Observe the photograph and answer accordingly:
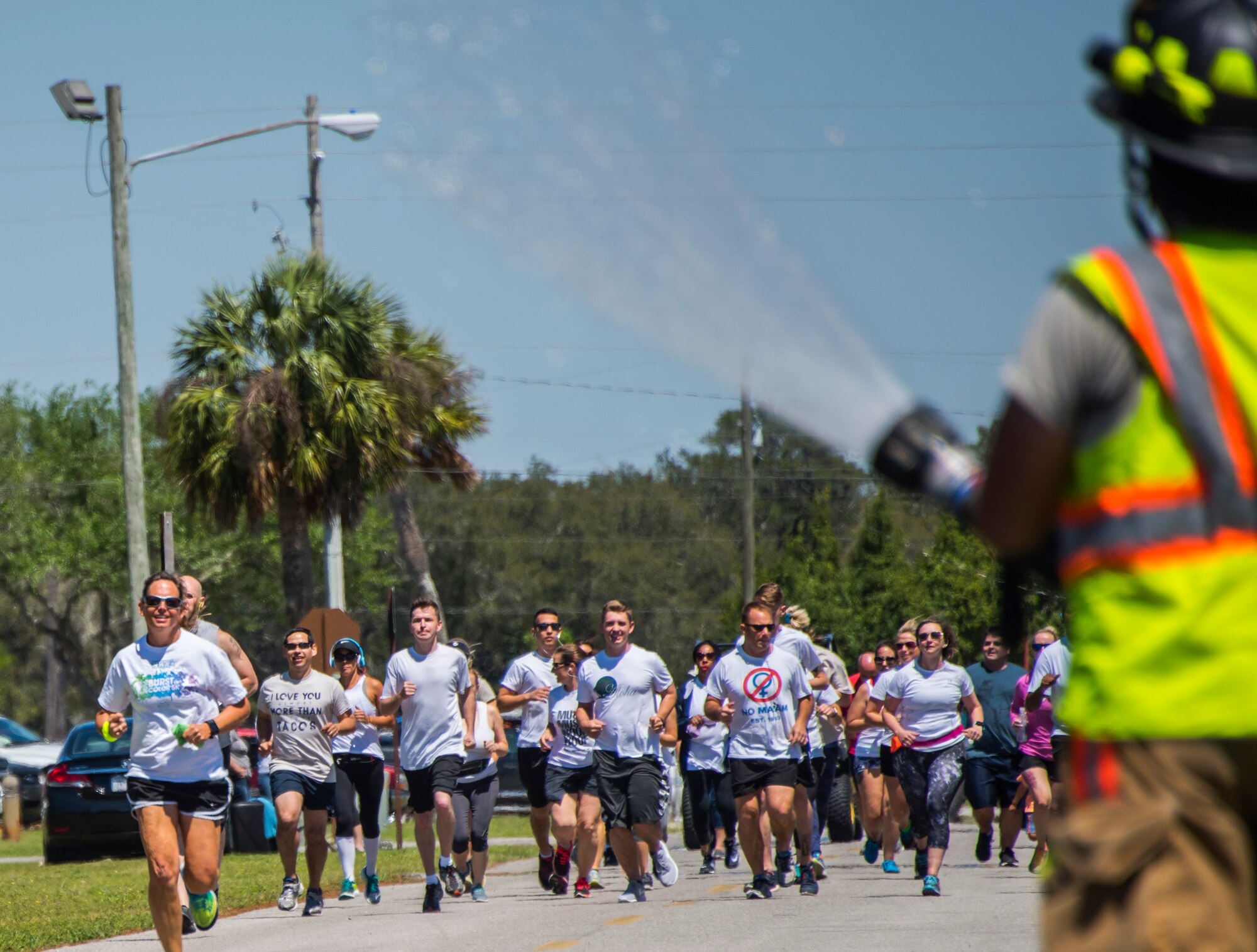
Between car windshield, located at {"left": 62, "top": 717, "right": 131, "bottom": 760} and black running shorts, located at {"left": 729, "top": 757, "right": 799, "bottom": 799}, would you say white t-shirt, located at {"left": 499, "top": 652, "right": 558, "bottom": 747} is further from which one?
car windshield, located at {"left": 62, "top": 717, "right": 131, "bottom": 760}

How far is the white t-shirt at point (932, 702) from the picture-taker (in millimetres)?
14609

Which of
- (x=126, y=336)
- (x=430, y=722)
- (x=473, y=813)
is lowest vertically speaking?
(x=473, y=813)

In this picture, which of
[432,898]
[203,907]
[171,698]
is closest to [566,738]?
[432,898]

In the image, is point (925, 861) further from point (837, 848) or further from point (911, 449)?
point (911, 449)

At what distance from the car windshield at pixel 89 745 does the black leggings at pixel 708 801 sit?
6.45 meters

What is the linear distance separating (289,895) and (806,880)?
385 centimetres

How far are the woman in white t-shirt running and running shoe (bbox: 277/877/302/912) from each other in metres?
4.79

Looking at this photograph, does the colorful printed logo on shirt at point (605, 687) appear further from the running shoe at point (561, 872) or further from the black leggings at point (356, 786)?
the black leggings at point (356, 786)

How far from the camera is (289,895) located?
1314cm

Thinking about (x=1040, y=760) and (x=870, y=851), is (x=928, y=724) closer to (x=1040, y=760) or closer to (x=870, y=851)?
(x=1040, y=760)

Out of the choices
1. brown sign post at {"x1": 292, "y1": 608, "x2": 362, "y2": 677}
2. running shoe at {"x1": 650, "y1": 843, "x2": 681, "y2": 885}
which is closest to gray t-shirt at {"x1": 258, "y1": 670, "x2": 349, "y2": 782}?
running shoe at {"x1": 650, "y1": 843, "x2": 681, "y2": 885}

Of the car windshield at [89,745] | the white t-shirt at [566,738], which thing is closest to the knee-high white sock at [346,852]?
the white t-shirt at [566,738]

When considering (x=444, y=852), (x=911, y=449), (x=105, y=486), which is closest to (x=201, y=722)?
(x=444, y=852)

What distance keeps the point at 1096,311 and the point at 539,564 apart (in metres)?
82.2
